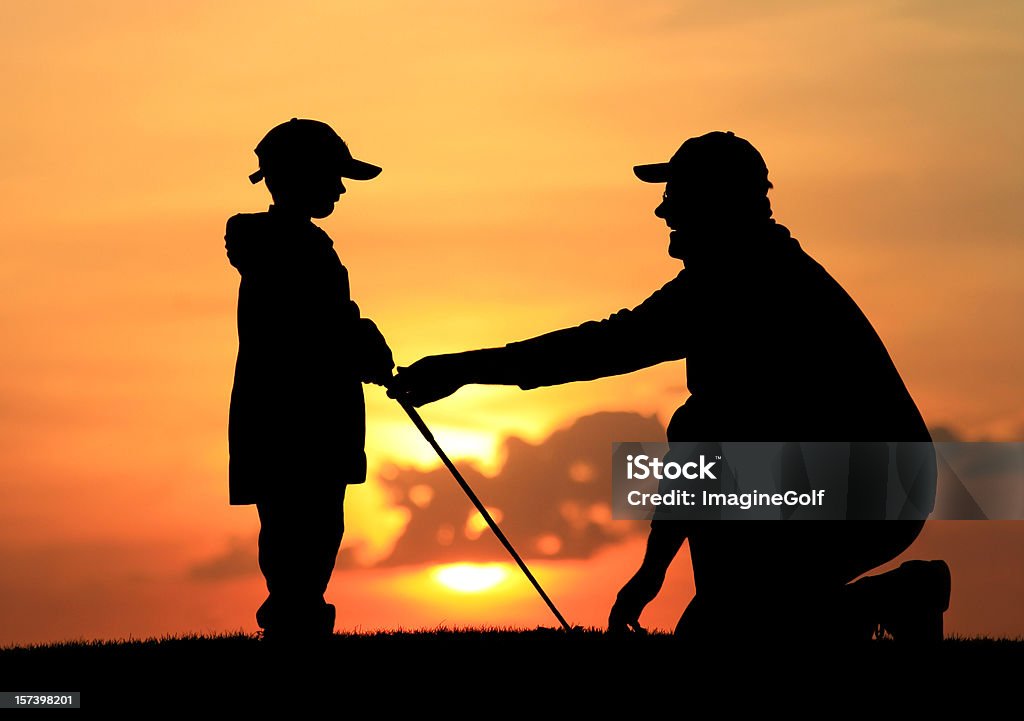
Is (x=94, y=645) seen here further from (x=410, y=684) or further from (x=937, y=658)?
(x=937, y=658)

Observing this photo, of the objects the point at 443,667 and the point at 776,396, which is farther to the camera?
the point at 443,667

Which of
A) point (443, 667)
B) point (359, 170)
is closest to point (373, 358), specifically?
point (359, 170)

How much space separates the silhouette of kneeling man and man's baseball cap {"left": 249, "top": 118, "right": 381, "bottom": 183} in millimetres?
3056

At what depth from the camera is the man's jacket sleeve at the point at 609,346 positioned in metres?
7.65

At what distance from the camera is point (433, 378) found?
823 centimetres

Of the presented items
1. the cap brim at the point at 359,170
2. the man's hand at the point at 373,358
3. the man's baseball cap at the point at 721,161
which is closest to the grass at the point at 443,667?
the man's hand at the point at 373,358

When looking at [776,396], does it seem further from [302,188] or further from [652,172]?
[302,188]

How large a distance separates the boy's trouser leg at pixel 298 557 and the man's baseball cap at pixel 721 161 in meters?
3.39

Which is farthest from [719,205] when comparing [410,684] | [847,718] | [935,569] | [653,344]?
[410,684]

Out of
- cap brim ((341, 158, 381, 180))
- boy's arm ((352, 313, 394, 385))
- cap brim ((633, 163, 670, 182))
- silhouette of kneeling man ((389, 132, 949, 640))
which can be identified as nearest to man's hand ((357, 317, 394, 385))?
boy's arm ((352, 313, 394, 385))

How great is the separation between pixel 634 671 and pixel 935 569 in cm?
190

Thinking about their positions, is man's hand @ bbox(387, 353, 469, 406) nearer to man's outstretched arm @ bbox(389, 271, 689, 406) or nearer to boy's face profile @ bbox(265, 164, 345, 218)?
man's outstretched arm @ bbox(389, 271, 689, 406)

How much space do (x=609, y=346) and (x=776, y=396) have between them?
1.20 meters

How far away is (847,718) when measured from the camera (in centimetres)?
704
